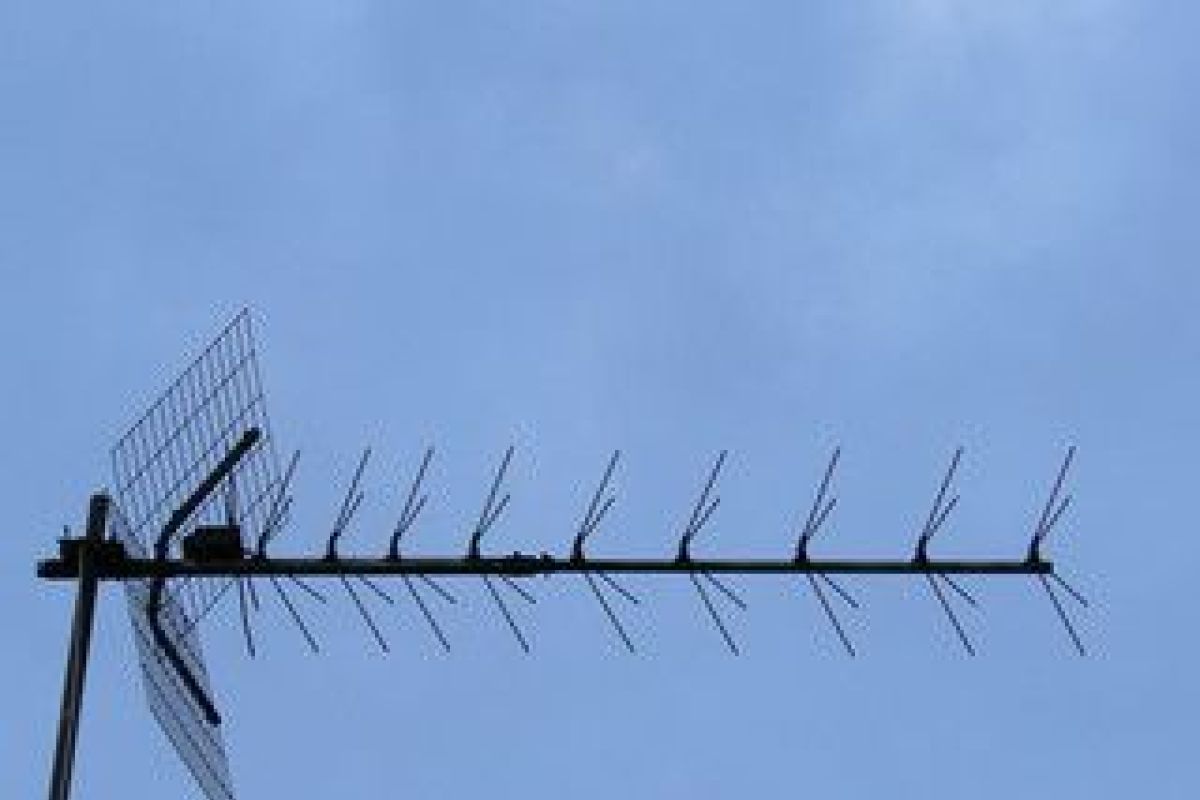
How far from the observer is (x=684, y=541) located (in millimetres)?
10391

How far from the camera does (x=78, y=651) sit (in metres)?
9.90

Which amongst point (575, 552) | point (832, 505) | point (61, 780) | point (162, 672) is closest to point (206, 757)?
point (162, 672)

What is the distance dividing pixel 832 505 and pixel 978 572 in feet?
3.17

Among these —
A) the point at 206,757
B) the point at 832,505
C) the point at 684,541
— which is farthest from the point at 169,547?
the point at 832,505

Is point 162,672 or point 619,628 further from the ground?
point 162,672

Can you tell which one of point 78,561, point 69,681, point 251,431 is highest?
point 251,431

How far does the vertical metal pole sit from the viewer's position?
927 cm

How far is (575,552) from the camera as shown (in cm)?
1028

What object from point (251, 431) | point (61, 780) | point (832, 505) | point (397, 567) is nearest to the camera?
point (61, 780)

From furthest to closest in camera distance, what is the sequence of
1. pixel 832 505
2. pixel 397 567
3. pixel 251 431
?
1. pixel 251 431
2. pixel 832 505
3. pixel 397 567

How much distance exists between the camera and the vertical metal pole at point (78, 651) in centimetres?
927

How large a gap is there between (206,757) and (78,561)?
1437 millimetres

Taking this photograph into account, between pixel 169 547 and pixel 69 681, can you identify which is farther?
pixel 169 547

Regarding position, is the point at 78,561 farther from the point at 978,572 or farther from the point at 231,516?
the point at 978,572
